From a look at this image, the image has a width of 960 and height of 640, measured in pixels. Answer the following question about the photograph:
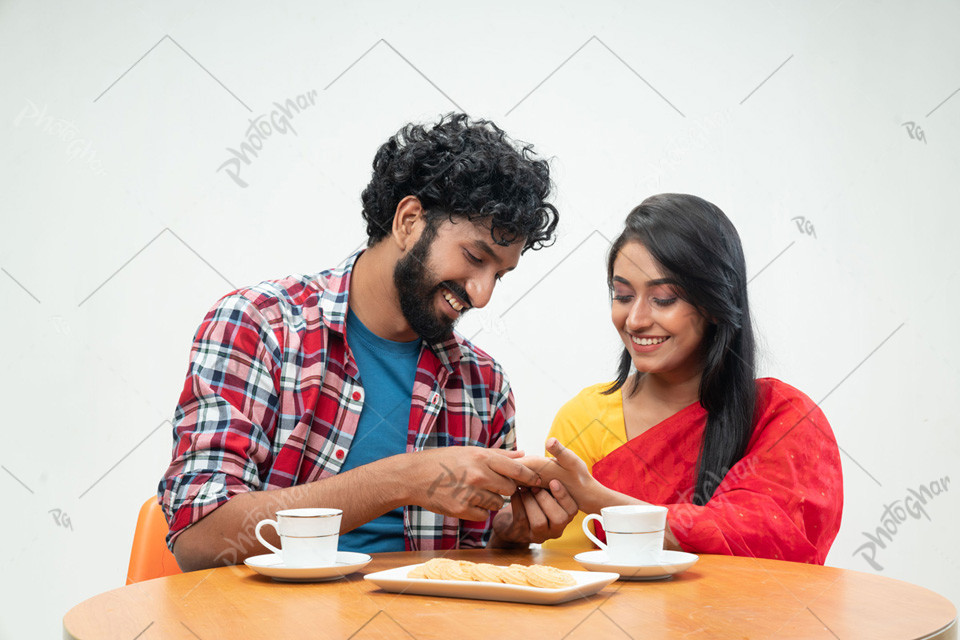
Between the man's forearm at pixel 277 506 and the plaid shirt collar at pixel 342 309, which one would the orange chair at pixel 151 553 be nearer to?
the man's forearm at pixel 277 506

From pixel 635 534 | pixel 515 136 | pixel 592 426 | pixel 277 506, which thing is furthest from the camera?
pixel 515 136

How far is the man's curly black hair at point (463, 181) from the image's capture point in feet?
5.91

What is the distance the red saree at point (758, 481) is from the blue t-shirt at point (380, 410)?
0.51 metres

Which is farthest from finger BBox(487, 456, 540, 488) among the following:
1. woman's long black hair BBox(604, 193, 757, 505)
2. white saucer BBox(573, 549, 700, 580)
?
woman's long black hair BBox(604, 193, 757, 505)

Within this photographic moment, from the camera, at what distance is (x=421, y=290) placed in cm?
177

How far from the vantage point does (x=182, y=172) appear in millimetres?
2568

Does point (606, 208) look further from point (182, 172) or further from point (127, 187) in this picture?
point (127, 187)

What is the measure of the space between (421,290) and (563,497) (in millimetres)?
558

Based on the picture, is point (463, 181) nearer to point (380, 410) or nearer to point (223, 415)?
point (380, 410)

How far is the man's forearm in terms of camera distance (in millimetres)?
1318

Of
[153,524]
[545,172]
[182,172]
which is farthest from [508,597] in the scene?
[182,172]

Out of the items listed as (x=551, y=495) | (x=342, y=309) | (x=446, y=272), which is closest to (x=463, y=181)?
(x=446, y=272)

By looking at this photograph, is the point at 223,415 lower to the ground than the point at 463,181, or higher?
lower

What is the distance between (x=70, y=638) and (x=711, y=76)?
250cm
